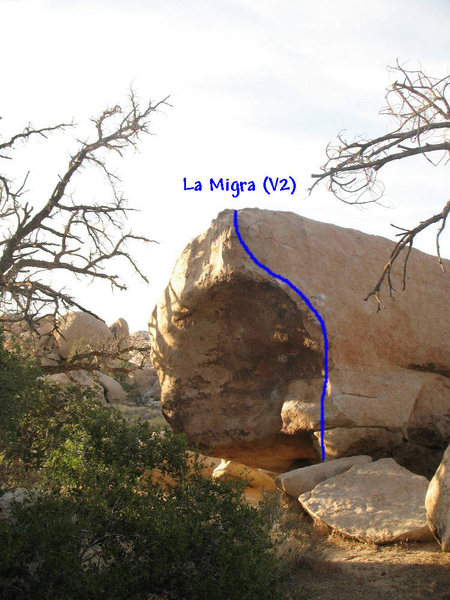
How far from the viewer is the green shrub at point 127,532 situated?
446cm

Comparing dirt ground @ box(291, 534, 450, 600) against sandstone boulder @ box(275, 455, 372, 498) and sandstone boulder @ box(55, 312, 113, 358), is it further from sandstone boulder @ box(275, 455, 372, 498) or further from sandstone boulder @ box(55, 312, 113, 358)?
sandstone boulder @ box(55, 312, 113, 358)

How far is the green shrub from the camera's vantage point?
14.6 feet

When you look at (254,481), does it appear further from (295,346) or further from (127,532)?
(127,532)

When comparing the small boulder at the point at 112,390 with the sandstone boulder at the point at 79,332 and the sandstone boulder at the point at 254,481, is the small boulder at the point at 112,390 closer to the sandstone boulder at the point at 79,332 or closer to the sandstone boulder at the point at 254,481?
the sandstone boulder at the point at 79,332

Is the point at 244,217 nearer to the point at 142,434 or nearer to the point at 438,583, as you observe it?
the point at 142,434

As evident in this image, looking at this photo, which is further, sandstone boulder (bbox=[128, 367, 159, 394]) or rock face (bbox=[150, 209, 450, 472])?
sandstone boulder (bbox=[128, 367, 159, 394])

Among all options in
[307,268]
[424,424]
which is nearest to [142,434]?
[307,268]

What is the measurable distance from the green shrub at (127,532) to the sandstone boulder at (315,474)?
7.33 feet

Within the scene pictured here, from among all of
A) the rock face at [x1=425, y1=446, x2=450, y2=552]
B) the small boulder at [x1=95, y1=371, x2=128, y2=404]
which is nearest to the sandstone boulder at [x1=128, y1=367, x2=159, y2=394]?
the small boulder at [x1=95, y1=371, x2=128, y2=404]

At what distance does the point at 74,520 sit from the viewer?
193 inches

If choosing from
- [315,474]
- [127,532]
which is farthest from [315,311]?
[127,532]

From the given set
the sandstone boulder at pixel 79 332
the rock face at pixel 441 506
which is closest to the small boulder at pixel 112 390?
the sandstone boulder at pixel 79 332

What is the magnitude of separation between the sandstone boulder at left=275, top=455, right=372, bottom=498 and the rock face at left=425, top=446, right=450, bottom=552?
1.90 meters

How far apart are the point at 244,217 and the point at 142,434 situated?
3830 millimetres
